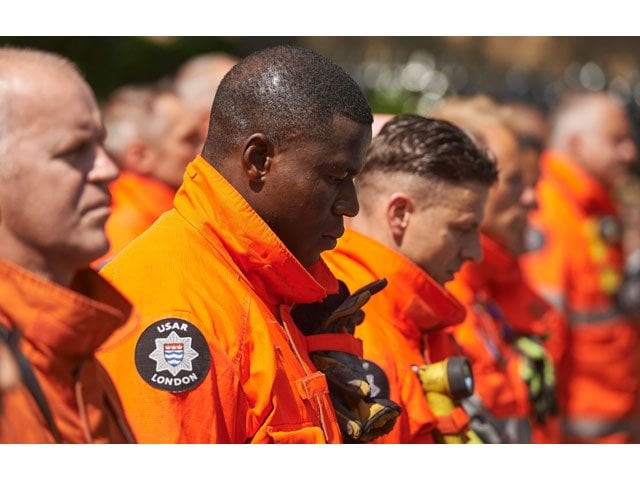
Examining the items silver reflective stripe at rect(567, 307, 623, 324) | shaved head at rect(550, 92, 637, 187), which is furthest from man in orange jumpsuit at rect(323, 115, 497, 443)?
shaved head at rect(550, 92, 637, 187)

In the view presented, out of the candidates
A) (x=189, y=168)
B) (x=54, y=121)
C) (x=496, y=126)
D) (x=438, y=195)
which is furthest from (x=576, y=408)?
(x=54, y=121)

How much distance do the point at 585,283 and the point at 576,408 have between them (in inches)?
31.3

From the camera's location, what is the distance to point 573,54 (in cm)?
1245

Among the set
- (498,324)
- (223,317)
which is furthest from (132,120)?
(223,317)

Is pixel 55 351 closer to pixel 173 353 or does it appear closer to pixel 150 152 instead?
pixel 173 353

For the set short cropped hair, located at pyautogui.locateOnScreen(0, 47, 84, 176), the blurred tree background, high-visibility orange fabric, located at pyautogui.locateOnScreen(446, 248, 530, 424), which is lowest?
high-visibility orange fabric, located at pyautogui.locateOnScreen(446, 248, 530, 424)

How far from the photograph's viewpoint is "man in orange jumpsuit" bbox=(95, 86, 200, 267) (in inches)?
274

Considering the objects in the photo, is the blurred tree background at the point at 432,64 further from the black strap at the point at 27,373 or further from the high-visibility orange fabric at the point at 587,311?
the black strap at the point at 27,373

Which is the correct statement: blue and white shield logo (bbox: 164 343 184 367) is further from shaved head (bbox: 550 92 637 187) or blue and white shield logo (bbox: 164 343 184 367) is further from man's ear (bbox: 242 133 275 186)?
shaved head (bbox: 550 92 637 187)

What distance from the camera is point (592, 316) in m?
8.69

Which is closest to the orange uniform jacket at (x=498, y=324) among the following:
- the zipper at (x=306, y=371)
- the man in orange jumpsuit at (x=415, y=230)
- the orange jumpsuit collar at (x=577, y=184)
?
the man in orange jumpsuit at (x=415, y=230)

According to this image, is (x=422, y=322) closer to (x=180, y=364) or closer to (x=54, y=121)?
(x=180, y=364)

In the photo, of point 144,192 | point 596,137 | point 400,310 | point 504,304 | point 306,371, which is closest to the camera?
point 306,371

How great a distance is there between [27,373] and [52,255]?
0.24 meters
